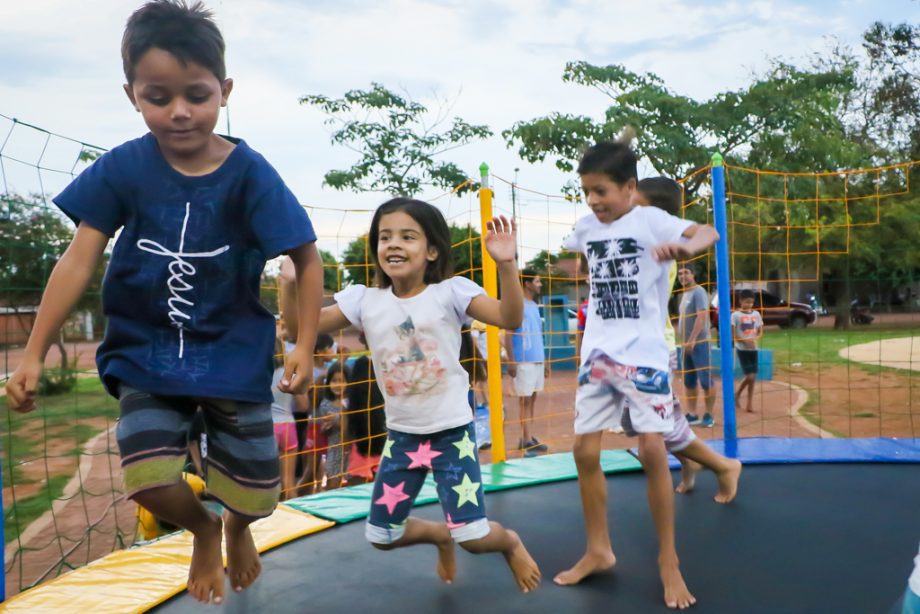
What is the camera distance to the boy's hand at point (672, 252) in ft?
7.25

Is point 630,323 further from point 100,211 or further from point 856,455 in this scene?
point 856,455

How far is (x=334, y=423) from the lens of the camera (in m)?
4.22

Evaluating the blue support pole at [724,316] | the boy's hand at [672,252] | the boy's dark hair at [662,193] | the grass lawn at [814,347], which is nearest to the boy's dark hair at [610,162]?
the boy's hand at [672,252]

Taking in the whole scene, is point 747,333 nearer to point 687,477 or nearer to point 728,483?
point 687,477

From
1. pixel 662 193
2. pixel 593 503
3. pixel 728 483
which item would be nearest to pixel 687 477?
pixel 728 483

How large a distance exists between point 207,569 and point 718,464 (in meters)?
2.14

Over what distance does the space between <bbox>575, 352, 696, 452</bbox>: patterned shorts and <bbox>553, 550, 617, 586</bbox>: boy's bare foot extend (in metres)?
0.39

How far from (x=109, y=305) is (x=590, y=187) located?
1.48 metres

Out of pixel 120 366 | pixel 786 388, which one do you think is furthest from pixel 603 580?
pixel 786 388

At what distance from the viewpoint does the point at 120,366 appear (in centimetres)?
162

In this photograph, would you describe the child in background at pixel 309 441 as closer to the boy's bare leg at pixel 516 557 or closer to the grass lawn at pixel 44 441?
the grass lawn at pixel 44 441

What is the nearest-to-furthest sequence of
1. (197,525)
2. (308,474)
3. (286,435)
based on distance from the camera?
(197,525) < (286,435) < (308,474)

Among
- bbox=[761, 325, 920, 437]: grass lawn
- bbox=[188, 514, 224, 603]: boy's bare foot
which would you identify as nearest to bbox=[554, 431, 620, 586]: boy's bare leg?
bbox=[188, 514, 224, 603]: boy's bare foot

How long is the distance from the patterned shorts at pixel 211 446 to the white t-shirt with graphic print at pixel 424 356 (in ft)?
1.58
